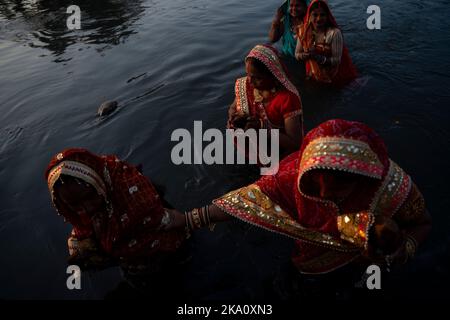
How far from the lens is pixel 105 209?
2.67m

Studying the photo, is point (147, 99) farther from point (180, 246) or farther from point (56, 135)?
point (180, 246)

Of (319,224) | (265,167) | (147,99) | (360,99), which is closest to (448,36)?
(360,99)

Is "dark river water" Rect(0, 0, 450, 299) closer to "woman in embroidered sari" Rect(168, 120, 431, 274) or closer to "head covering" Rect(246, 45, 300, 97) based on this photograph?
"woman in embroidered sari" Rect(168, 120, 431, 274)

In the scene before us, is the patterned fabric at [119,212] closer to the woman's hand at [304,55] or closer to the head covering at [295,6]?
the woman's hand at [304,55]

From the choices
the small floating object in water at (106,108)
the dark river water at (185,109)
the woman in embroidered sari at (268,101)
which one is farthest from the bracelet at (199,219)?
the small floating object in water at (106,108)

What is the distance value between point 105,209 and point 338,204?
181 cm

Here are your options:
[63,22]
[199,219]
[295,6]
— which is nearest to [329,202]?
[199,219]

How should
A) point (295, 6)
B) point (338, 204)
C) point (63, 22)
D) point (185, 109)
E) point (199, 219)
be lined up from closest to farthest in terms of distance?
point (338, 204)
point (199, 219)
point (185, 109)
point (295, 6)
point (63, 22)

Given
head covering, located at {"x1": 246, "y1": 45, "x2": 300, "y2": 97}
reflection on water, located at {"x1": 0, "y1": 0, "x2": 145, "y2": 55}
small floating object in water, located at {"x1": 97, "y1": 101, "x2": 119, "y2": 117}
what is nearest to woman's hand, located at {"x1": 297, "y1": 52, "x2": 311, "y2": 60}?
head covering, located at {"x1": 246, "y1": 45, "x2": 300, "y2": 97}

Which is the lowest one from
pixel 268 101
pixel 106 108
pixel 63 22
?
pixel 106 108

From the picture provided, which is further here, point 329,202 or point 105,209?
point 105,209

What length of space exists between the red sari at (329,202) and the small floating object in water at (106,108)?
4303 mm

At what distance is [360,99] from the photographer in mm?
5902

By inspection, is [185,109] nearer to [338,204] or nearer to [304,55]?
[304,55]
